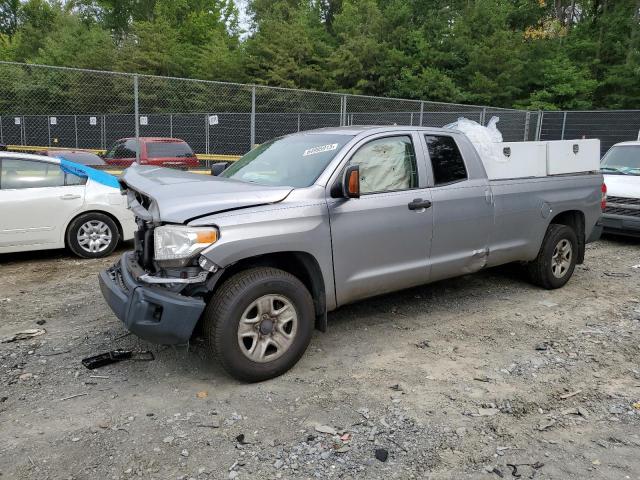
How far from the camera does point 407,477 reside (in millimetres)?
2678

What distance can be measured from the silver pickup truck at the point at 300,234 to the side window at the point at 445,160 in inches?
0.5

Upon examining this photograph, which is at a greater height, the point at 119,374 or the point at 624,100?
the point at 624,100

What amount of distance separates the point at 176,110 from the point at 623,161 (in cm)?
952

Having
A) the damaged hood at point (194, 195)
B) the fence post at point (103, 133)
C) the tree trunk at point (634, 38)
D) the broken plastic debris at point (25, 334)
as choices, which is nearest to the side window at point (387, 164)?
the damaged hood at point (194, 195)

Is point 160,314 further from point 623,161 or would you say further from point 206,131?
point 206,131

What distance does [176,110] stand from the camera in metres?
12.5

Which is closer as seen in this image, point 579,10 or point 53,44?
point 579,10

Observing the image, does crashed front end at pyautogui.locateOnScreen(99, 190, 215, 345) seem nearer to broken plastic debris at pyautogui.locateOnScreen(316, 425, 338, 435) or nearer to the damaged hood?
the damaged hood

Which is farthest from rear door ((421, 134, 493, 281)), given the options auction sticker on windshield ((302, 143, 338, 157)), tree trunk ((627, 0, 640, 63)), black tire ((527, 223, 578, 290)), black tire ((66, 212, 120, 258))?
tree trunk ((627, 0, 640, 63))

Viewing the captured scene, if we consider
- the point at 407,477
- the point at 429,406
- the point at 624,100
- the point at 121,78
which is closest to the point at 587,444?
the point at 429,406

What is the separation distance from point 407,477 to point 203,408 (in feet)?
4.43

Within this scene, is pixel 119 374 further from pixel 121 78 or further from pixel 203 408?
pixel 121 78

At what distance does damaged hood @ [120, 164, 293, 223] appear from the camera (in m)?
3.38

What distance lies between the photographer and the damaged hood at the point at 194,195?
11.1 feet
